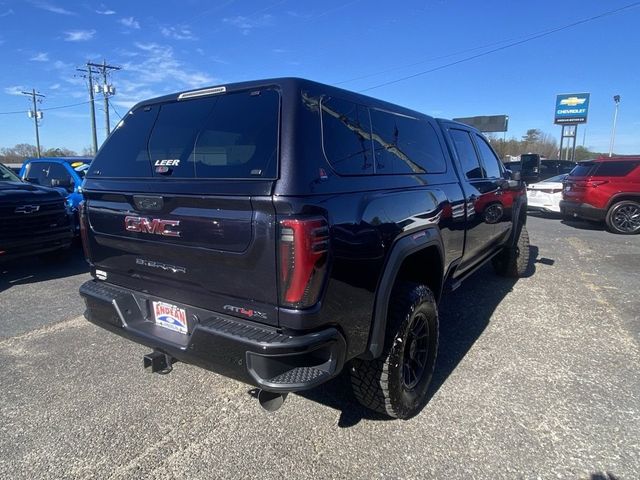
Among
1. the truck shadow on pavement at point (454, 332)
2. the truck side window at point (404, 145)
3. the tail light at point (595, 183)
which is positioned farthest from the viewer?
the tail light at point (595, 183)

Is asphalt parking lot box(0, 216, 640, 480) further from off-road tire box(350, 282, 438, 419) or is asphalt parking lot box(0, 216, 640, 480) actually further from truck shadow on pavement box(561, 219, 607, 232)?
truck shadow on pavement box(561, 219, 607, 232)

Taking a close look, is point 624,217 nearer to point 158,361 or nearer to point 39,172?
point 158,361

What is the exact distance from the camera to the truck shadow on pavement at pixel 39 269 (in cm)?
583

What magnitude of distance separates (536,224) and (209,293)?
39.0 feet

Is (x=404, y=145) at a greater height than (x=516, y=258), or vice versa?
(x=404, y=145)

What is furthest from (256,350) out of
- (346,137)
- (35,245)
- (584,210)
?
(584,210)

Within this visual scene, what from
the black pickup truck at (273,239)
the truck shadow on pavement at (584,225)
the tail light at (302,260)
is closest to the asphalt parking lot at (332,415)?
the black pickup truck at (273,239)

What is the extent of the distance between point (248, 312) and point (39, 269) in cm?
593

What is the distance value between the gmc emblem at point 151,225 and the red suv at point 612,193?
11.0m

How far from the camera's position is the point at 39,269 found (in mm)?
6496

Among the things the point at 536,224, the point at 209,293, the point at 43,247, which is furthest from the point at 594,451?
the point at 536,224

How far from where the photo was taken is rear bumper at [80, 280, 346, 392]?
1938 millimetres

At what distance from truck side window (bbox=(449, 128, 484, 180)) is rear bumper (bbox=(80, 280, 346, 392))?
2.61 m

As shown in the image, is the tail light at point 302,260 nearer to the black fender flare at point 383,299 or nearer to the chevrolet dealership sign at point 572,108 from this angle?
the black fender flare at point 383,299
